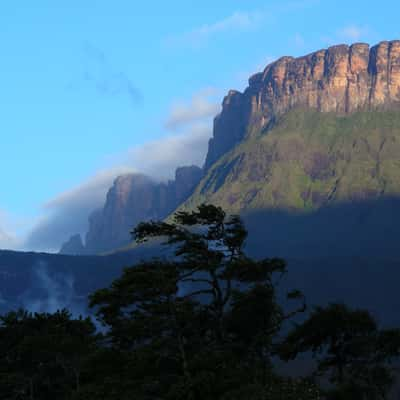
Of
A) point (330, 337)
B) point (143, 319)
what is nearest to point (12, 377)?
point (143, 319)

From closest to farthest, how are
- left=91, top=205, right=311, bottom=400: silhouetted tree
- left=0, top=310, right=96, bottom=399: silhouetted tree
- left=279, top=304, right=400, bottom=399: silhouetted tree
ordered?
1. left=91, top=205, right=311, bottom=400: silhouetted tree
2. left=279, top=304, right=400, bottom=399: silhouetted tree
3. left=0, top=310, right=96, bottom=399: silhouetted tree

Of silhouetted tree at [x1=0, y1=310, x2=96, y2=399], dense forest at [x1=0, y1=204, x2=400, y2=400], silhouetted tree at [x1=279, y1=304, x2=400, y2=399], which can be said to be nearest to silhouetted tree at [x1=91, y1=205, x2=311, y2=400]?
dense forest at [x1=0, y1=204, x2=400, y2=400]

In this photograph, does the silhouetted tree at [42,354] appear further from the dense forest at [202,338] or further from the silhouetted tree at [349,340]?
the silhouetted tree at [349,340]

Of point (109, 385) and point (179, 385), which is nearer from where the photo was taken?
point (179, 385)

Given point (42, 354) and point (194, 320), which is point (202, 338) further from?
point (42, 354)

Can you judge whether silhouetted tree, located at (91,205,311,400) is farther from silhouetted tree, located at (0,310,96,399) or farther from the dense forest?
silhouetted tree, located at (0,310,96,399)

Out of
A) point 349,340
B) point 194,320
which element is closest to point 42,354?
point 194,320

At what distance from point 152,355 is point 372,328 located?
23339 millimetres

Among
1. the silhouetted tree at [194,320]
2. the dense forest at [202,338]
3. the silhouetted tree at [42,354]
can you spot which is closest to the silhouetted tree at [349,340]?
the dense forest at [202,338]

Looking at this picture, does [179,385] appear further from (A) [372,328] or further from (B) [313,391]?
(A) [372,328]

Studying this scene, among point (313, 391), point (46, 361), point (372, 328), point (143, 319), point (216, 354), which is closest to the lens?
point (313, 391)

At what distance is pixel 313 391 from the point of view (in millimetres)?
44062

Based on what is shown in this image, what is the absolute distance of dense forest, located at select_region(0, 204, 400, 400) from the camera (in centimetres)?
4691

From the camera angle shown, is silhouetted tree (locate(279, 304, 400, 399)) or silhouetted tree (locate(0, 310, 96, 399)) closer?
silhouetted tree (locate(279, 304, 400, 399))
